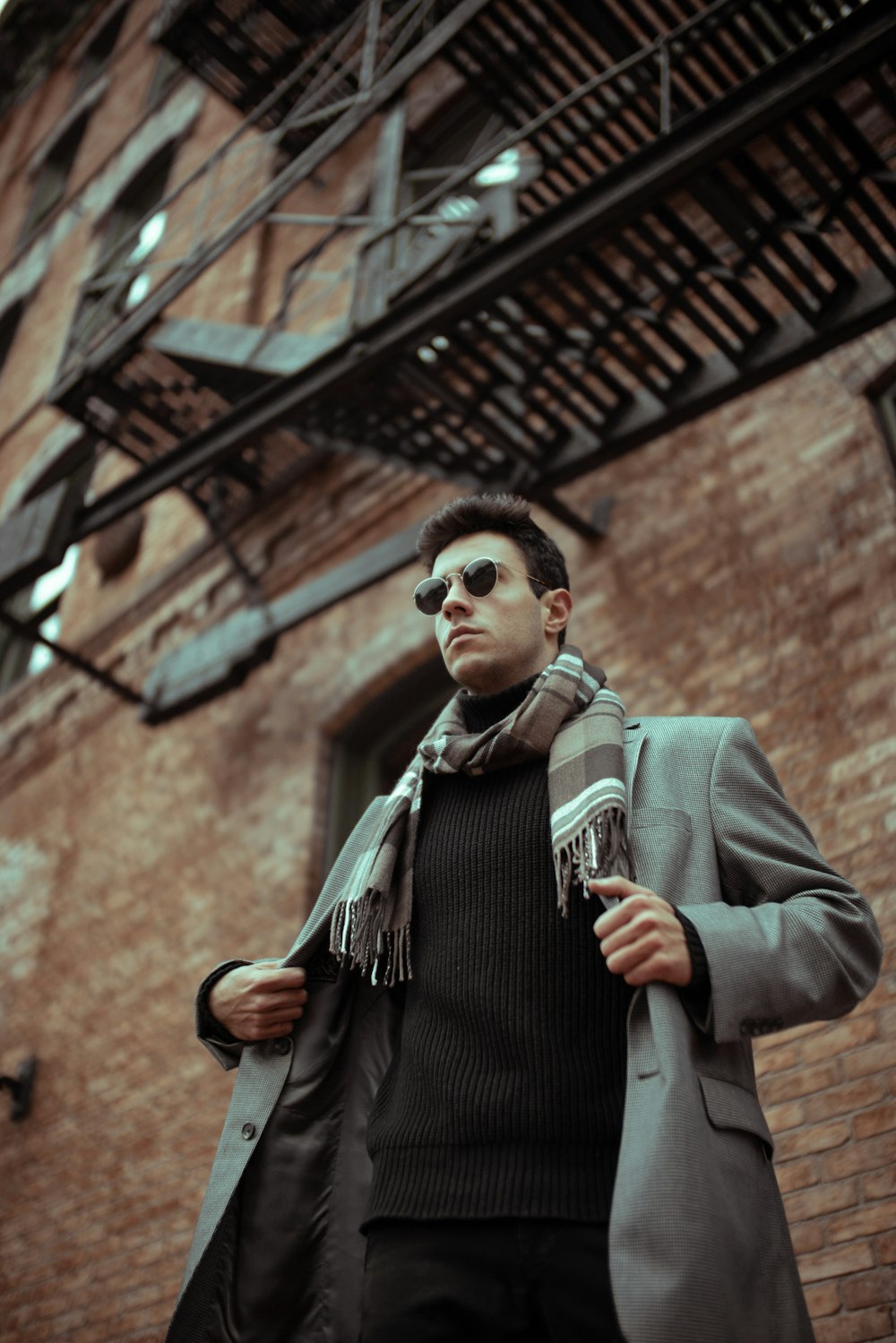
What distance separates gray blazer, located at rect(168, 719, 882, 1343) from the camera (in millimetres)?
1829

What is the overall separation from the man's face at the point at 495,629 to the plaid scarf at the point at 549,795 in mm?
101

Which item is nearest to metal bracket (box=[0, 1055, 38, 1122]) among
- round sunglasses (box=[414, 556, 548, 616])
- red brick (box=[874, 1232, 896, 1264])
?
red brick (box=[874, 1232, 896, 1264])

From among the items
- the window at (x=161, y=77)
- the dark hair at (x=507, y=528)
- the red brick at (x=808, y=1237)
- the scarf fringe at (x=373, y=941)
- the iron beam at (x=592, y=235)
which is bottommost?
the red brick at (x=808, y=1237)

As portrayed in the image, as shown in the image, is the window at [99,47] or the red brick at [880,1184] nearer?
the red brick at [880,1184]

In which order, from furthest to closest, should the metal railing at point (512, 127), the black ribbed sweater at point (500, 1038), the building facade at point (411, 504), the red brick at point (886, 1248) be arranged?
1. the metal railing at point (512, 127)
2. the building facade at point (411, 504)
3. the red brick at point (886, 1248)
4. the black ribbed sweater at point (500, 1038)

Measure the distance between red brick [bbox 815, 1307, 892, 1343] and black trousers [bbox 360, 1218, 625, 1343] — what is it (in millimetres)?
2062

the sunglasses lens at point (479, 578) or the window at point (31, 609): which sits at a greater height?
the window at point (31, 609)

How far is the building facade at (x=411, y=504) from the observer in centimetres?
466

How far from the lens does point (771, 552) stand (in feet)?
17.7

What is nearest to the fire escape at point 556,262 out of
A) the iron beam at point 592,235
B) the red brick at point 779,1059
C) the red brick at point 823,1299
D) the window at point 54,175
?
the iron beam at point 592,235

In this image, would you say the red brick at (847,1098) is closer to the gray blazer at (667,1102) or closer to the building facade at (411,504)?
the building facade at (411,504)

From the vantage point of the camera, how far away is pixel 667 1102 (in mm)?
1938

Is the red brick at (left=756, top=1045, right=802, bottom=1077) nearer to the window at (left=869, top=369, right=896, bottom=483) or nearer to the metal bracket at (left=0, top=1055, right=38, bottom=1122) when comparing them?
the window at (left=869, top=369, right=896, bottom=483)

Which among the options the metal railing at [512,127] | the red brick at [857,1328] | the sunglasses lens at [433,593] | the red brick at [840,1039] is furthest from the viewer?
the metal railing at [512,127]
